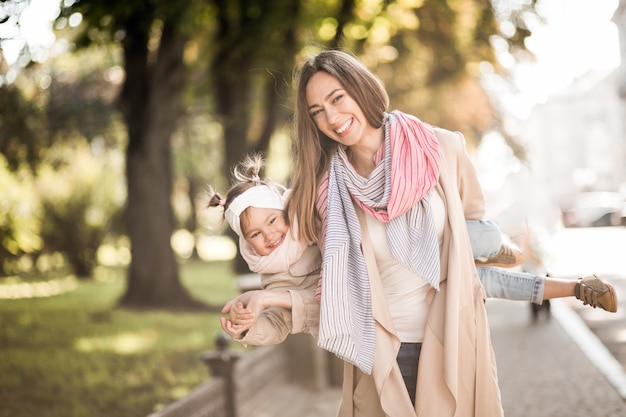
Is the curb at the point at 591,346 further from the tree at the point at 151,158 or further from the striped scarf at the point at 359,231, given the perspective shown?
the tree at the point at 151,158

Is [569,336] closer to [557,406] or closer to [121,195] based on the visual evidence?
[557,406]

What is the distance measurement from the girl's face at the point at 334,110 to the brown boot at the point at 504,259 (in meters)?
0.81

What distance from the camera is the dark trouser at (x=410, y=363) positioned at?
3242mm

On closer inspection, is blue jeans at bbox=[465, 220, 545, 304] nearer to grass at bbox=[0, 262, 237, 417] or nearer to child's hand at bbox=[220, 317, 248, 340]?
child's hand at bbox=[220, 317, 248, 340]

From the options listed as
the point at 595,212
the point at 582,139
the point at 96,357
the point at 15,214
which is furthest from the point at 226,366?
the point at 582,139

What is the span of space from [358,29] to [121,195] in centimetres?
1342

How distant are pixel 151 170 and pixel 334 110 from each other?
1099 cm

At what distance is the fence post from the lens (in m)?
6.73

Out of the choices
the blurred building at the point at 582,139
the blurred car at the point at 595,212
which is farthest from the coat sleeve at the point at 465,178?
the blurred building at the point at 582,139

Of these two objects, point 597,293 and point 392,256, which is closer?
point 597,293

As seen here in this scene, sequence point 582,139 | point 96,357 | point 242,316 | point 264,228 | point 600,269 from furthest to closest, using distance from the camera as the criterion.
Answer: point 582,139, point 600,269, point 96,357, point 264,228, point 242,316

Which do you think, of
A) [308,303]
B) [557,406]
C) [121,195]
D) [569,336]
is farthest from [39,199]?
[308,303]

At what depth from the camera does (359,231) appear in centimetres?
320

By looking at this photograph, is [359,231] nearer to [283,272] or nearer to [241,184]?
[283,272]
